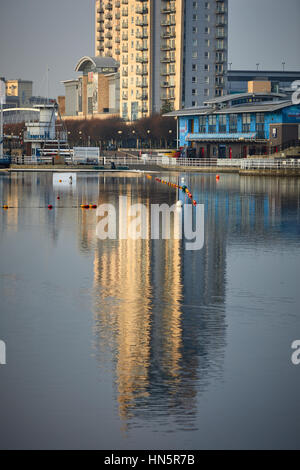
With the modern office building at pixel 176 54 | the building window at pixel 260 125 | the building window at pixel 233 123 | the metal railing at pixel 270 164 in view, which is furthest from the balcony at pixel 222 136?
the modern office building at pixel 176 54

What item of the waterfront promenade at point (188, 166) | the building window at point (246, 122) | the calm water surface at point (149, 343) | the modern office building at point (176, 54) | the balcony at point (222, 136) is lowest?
the calm water surface at point (149, 343)

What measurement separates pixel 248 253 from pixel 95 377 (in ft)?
47.7

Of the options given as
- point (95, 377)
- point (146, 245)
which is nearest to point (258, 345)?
point (95, 377)

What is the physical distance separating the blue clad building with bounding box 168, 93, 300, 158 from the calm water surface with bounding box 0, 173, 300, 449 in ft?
256

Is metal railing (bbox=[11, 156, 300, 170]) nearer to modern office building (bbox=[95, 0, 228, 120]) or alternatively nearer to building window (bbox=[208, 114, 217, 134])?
building window (bbox=[208, 114, 217, 134])

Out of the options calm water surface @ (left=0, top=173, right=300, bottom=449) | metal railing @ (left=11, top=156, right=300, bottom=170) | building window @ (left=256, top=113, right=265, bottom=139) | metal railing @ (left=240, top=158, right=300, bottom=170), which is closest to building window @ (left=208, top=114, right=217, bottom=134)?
metal railing @ (left=11, top=156, right=300, bottom=170)

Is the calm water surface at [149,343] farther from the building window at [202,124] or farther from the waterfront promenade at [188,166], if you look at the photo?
the building window at [202,124]

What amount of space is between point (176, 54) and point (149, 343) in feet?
571

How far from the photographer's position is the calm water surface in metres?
11.4

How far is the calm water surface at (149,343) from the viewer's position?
447 inches

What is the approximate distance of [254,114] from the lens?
4476 inches

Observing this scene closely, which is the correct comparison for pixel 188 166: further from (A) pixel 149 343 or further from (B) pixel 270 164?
(A) pixel 149 343

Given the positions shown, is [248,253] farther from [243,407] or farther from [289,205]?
[289,205]

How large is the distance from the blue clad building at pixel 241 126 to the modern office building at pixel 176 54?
53.2 m
